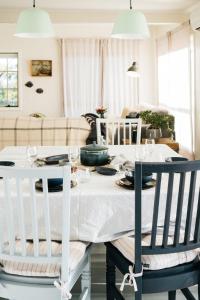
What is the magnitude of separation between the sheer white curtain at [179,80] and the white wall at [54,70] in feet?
3.01

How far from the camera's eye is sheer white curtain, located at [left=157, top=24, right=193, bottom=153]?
633 cm

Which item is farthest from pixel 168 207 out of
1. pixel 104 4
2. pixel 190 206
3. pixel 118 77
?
pixel 118 77

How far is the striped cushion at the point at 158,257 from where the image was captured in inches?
68.3

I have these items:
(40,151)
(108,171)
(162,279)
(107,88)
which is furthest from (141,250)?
(107,88)

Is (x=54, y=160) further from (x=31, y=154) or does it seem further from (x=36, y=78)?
(x=36, y=78)

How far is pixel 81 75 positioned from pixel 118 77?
2.89 ft

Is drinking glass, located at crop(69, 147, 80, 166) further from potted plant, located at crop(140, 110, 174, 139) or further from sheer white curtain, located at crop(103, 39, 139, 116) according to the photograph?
sheer white curtain, located at crop(103, 39, 139, 116)

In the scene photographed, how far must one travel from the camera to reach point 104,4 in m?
5.87

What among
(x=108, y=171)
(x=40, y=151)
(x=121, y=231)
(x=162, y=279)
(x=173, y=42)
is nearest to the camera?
(x=162, y=279)

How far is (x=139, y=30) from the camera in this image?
3086mm

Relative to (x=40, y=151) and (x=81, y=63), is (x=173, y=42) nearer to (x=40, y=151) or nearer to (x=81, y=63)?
(x=81, y=63)

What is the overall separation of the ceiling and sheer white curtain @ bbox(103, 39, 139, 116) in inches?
121

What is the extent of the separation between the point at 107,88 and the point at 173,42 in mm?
2512

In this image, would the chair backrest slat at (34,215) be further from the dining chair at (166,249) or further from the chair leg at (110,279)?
the chair leg at (110,279)
